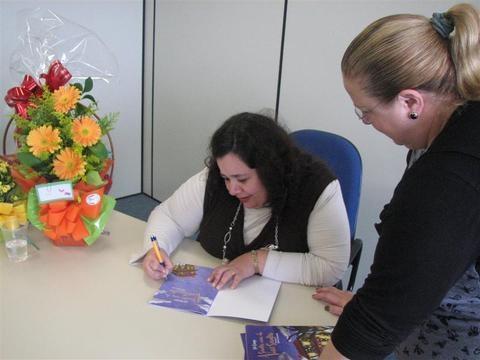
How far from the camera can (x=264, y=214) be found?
132 centimetres

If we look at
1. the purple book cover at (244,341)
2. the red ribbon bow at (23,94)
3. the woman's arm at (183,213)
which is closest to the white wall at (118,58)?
the red ribbon bow at (23,94)

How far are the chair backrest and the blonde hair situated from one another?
2.68ft

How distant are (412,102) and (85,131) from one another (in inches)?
Answer: 34.1

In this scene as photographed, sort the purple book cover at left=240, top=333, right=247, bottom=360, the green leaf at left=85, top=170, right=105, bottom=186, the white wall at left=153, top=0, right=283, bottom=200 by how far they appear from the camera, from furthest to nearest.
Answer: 1. the white wall at left=153, top=0, right=283, bottom=200
2. the green leaf at left=85, top=170, right=105, bottom=186
3. the purple book cover at left=240, top=333, right=247, bottom=360

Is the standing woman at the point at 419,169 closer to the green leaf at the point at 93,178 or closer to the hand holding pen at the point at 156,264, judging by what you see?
the hand holding pen at the point at 156,264

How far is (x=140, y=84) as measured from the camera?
3.21 m

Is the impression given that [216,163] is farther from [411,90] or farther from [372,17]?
[372,17]

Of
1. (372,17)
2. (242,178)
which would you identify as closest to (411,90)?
(242,178)

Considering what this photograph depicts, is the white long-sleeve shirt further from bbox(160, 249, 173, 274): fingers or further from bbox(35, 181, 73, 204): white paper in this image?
bbox(35, 181, 73, 204): white paper

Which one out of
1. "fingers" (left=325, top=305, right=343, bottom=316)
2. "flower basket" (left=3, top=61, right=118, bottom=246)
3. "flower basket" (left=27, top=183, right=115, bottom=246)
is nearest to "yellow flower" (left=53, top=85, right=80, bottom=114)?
"flower basket" (left=3, top=61, right=118, bottom=246)

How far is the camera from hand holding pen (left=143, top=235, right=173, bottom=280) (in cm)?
115

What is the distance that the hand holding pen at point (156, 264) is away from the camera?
1149 mm

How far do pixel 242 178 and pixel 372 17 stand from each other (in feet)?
3.83

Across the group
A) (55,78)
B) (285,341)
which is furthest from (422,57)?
(55,78)
